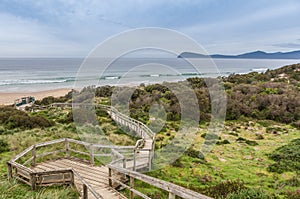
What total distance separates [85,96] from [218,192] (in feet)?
75.1

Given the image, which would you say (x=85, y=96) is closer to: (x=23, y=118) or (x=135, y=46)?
(x=23, y=118)

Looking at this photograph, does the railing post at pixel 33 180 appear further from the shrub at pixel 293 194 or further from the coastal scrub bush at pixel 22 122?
the coastal scrub bush at pixel 22 122

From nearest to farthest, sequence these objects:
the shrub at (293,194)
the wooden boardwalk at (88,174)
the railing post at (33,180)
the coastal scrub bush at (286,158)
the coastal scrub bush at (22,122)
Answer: the wooden boardwalk at (88,174)
the railing post at (33,180)
the shrub at (293,194)
the coastal scrub bush at (286,158)
the coastal scrub bush at (22,122)

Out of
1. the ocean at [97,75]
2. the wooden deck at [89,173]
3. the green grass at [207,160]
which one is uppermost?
the ocean at [97,75]

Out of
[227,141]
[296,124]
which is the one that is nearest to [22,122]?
[227,141]

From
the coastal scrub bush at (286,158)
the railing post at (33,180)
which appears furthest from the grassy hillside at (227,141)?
the railing post at (33,180)

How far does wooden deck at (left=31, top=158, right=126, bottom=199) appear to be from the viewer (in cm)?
632

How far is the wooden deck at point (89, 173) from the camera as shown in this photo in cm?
632

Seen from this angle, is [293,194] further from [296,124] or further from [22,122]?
[22,122]

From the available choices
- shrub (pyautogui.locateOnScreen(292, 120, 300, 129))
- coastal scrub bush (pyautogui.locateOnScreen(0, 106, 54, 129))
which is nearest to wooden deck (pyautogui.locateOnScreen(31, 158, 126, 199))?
coastal scrub bush (pyautogui.locateOnScreen(0, 106, 54, 129))

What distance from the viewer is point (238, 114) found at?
19.5 metres

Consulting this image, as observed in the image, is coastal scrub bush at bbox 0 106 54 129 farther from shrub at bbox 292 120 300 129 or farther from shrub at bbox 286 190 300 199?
shrub at bbox 292 120 300 129

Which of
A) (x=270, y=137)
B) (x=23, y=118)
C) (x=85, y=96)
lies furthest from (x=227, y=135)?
(x=85, y=96)

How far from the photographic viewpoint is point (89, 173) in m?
7.73
